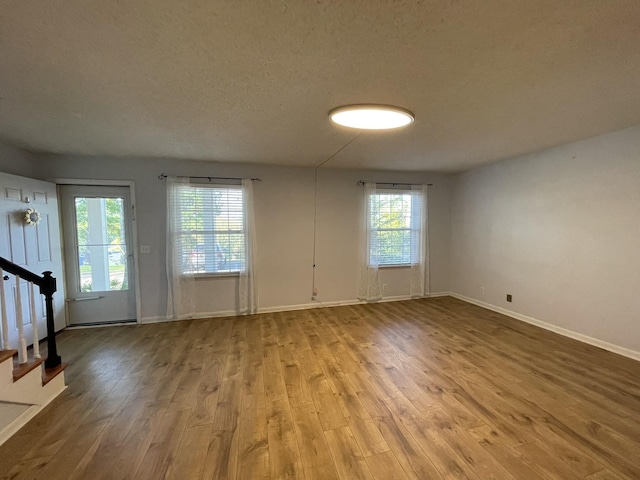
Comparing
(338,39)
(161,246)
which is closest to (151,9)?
(338,39)

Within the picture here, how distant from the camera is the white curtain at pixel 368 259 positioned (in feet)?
16.0

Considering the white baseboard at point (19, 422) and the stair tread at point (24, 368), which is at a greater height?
the stair tread at point (24, 368)

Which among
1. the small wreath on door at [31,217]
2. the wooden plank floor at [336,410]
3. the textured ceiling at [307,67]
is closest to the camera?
the textured ceiling at [307,67]

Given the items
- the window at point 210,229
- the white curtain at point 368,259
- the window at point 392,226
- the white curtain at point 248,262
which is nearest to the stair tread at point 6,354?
the window at point 210,229

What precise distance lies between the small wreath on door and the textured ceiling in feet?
2.60

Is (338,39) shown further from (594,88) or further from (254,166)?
(254,166)

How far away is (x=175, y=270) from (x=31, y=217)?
1641mm

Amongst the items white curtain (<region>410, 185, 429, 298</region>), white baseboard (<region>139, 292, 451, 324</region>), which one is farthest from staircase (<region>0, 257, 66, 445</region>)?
white curtain (<region>410, 185, 429, 298</region>)

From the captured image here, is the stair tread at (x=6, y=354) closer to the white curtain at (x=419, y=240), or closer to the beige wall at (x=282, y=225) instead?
the beige wall at (x=282, y=225)

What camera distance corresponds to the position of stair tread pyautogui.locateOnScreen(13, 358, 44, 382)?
1995 mm

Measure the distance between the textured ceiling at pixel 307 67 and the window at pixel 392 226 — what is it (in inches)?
79.1

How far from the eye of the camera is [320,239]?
4.78 metres

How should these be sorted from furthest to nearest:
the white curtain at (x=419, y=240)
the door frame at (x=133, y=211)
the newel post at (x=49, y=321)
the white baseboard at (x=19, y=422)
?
1. the white curtain at (x=419, y=240)
2. the door frame at (x=133, y=211)
3. the newel post at (x=49, y=321)
4. the white baseboard at (x=19, y=422)

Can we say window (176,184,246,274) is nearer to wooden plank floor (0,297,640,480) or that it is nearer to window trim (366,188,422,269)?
wooden plank floor (0,297,640,480)
